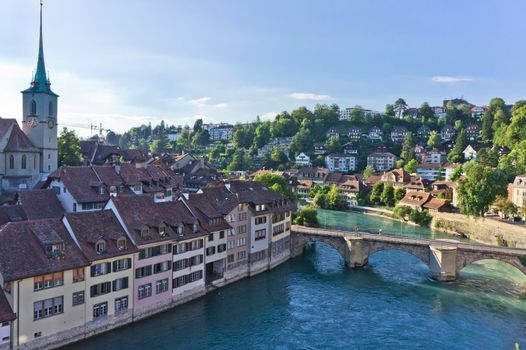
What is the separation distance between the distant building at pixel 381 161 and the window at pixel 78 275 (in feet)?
433

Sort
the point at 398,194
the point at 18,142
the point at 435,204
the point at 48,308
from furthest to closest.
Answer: the point at 398,194 < the point at 435,204 < the point at 18,142 < the point at 48,308

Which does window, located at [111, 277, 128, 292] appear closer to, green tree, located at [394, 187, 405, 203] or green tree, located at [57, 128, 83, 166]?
green tree, located at [57, 128, 83, 166]

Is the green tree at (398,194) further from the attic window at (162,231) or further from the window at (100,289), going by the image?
the window at (100,289)

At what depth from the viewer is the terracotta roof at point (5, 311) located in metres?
28.8

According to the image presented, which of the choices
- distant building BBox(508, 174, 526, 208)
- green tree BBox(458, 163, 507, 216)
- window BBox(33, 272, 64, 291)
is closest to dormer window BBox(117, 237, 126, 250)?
window BBox(33, 272, 64, 291)

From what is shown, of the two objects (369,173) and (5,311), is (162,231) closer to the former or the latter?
(5,311)

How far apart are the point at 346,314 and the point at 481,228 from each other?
44662 millimetres

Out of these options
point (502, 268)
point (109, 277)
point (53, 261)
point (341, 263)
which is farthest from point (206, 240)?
point (502, 268)

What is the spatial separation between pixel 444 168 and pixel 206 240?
104628 mm

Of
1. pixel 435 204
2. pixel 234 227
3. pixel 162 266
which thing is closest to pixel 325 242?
pixel 234 227

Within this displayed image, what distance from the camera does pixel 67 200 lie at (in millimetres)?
46625

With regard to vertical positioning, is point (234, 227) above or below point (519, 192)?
below

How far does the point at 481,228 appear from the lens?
77250mm

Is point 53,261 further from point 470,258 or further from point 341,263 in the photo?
point 470,258
